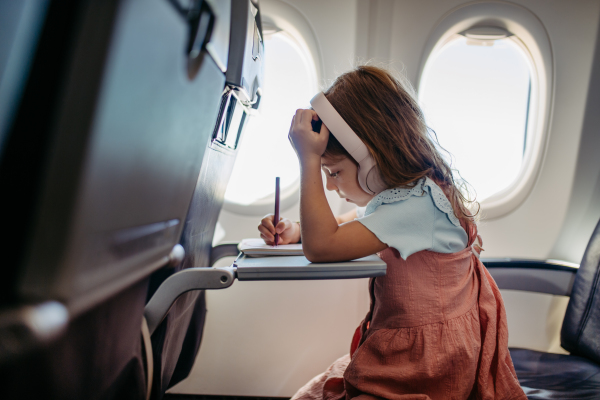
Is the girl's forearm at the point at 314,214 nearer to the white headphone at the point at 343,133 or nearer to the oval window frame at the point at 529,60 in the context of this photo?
the white headphone at the point at 343,133

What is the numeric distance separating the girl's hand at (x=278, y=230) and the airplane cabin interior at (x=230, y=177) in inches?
6.2

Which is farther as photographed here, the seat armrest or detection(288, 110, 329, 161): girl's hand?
the seat armrest

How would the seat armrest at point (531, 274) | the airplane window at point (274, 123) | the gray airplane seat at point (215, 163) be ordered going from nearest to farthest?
the gray airplane seat at point (215, 163) → the seat armrest at point (531, 274) → the airplane window at point (274, 123)

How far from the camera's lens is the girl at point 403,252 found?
2.56ft

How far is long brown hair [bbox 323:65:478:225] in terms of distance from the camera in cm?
85

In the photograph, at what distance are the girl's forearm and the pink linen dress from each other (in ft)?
0.61

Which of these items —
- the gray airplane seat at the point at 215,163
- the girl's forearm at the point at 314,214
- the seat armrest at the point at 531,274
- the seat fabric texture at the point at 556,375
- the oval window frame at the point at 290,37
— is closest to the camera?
the gray airplane seat at the point at 215,163

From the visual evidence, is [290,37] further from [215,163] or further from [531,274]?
[531,274]

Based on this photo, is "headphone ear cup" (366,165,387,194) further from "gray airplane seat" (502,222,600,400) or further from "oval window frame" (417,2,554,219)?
"oval window frame" (417,2,554,219)

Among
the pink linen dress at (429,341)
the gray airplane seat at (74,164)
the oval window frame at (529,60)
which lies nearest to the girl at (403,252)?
the pink linen dress at (429,341)

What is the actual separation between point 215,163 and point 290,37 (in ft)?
3.41

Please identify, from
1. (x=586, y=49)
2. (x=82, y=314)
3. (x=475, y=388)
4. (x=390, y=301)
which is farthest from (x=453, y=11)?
(x=82, y=314)

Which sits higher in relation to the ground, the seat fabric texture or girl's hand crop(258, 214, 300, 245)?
girl's hand crop(258, 214, 300, 245)

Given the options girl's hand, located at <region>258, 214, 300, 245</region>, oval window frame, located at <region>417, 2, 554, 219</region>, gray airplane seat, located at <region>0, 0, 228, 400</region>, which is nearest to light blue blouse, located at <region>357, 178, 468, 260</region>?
girl's hand, located at <region>258, 214, 300, 245</region>
